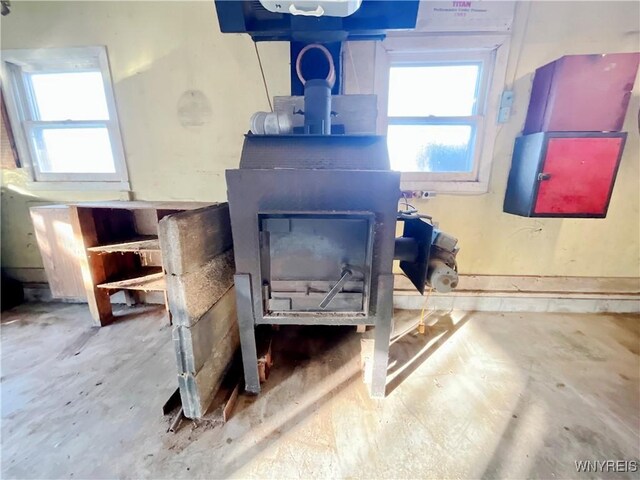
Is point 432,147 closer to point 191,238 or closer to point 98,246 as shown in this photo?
point 191,238

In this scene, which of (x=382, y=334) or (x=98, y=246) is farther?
(x=98, y=246)

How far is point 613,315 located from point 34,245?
4.71 meters

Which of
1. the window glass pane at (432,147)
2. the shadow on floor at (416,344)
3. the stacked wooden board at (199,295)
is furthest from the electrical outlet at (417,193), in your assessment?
the stacked wooden board at (199,295)

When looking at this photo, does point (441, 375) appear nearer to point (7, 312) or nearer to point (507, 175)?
point (507, 175)

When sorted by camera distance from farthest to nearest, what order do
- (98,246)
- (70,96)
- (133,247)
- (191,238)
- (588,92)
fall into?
(70,96) < (98,246) < (133,247) < (588,92) < (191,238)

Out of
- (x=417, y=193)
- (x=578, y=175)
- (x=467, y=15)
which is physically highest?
(x=467, y=15)

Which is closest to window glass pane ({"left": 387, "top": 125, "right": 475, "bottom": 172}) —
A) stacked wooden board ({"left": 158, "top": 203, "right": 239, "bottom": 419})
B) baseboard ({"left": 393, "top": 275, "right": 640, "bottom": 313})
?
baseboard ({"left": 393, "top": 275, "right": 640, "bottom": 313})

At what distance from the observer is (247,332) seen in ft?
3.68

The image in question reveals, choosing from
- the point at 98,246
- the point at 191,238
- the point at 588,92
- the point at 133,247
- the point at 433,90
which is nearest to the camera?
the point at 191,238

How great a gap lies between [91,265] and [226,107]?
1.41 m

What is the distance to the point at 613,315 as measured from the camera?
1.96 m

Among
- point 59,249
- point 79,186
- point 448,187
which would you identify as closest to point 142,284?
point 59,249

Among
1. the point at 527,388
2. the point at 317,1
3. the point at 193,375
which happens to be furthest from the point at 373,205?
the point at 527,388

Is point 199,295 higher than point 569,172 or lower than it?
lower
